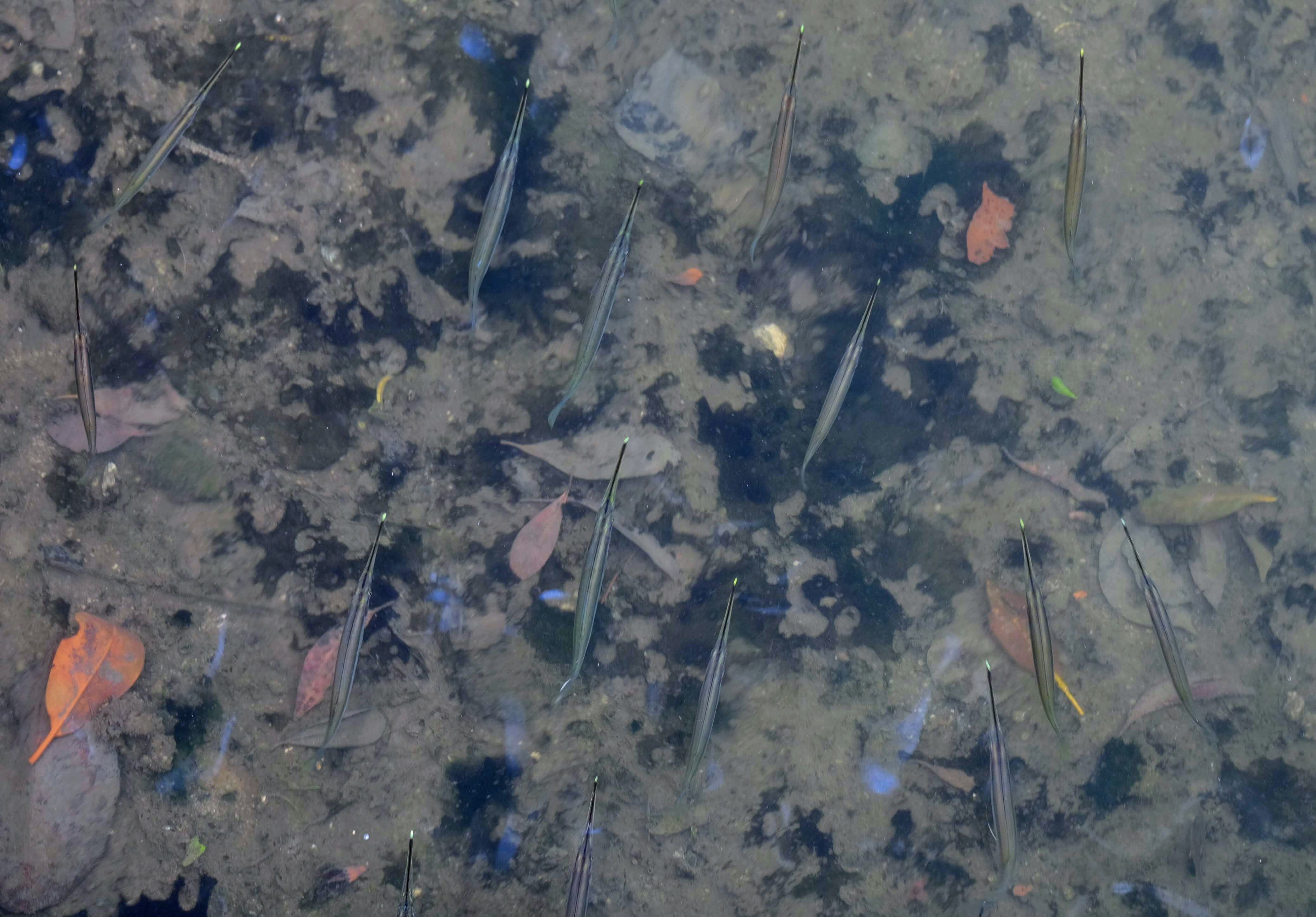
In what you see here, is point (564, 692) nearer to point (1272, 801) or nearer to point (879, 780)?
point (879, 780)

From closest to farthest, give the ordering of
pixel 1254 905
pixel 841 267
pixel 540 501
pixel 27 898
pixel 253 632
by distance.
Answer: pixel 27 898
pixel 253 632
pixel 540 501
pixel 1254 905
pixel 841 267

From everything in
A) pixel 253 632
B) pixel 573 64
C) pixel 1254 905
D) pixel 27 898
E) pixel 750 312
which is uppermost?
pixel 573 64

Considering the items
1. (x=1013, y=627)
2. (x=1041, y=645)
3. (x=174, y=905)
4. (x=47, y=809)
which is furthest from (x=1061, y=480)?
(x=47, y=809)

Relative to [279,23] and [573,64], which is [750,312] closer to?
[573,64]

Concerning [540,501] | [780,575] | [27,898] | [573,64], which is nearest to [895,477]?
[780,575]

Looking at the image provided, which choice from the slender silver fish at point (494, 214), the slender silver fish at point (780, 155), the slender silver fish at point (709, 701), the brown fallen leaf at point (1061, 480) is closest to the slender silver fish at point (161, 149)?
the slender silver fish at point (494, 214)

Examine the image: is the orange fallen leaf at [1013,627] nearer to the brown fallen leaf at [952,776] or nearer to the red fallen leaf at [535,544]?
the brown fallen leaf at [952,776]

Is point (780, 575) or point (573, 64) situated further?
point (573, 64)
